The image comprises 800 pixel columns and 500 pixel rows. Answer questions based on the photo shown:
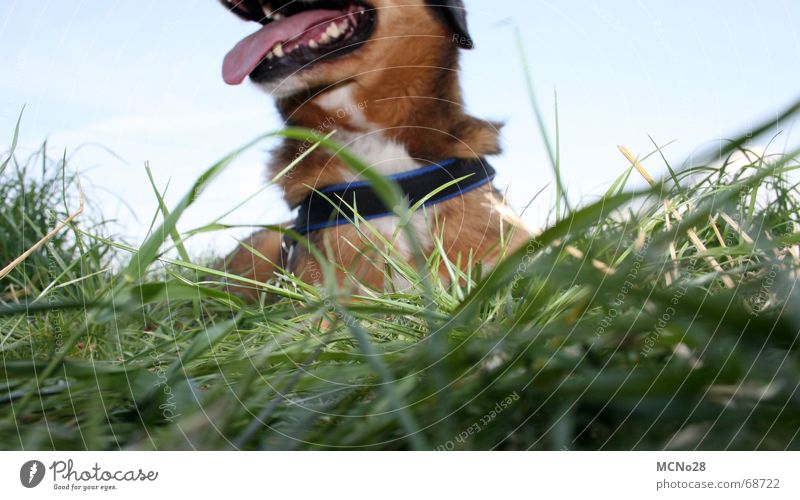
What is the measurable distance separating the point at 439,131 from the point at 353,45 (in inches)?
15.4

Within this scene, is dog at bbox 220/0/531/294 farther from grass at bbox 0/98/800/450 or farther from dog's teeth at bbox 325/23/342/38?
grass at bbox 0/98/800/450

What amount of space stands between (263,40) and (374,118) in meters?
Answer: 0.58

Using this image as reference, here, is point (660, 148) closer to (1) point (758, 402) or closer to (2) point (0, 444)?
(1) point (758, 402)

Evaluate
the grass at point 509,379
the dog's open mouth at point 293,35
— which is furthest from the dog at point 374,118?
the grass at point 509,379

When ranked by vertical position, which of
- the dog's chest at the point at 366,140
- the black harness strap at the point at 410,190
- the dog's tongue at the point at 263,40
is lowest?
the black harness strap at the point at 410,190

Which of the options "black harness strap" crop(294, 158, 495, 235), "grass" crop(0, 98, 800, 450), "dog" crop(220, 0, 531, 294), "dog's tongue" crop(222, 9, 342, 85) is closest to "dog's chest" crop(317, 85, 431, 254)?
"dog" crop(220, 0, 531, 294)

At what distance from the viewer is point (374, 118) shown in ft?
7.45

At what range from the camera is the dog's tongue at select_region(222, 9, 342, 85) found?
1.49m

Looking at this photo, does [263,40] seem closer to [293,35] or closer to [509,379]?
[293,35]

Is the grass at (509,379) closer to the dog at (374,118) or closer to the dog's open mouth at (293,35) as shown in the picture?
the dog's open mouth at (293,35)

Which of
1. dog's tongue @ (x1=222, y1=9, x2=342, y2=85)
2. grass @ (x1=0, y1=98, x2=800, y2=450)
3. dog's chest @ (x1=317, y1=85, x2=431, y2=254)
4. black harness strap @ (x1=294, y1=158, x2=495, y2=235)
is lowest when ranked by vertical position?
grass @ (x1=0, y1=98, x2=800, y2=450)

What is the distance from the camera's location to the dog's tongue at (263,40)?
1.49m
